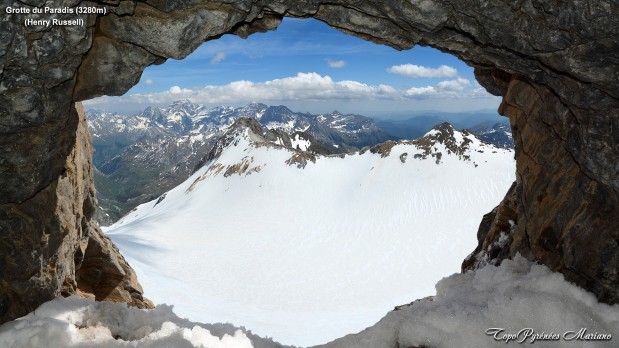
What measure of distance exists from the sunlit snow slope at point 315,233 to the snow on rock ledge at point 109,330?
1606 cm

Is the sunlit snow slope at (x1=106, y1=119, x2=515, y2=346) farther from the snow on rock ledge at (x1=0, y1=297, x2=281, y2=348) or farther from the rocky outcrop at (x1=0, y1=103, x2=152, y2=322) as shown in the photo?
the snow on rock ledge at (x1=0, y1=297, x2=281, y2=348)

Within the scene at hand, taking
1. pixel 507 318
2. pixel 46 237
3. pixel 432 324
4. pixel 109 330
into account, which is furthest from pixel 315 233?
pixel 46 237

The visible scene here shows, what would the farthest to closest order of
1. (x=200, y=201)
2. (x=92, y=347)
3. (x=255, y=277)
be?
(x=200, y=201)
(x=255, y=277)
(x=92, y=347)

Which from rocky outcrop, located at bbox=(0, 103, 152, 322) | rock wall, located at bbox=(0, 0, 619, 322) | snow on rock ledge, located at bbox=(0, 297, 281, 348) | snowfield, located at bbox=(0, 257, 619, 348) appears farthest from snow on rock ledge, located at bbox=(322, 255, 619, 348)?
rocky outcrop, located at bbox=(0, 103, 152, 322)

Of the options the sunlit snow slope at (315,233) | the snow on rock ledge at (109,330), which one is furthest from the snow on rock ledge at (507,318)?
the sunlit snow slope at (315,233)

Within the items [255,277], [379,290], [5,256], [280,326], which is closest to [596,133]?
[5,256]

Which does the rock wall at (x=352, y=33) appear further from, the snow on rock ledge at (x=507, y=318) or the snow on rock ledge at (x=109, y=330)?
the snow on rock ledge at (x=109, y=330)

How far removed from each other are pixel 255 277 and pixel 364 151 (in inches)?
1842

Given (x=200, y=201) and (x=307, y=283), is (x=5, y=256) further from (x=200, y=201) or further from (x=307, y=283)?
(x=200, y=201)

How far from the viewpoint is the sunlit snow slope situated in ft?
114

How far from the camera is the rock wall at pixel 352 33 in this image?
785 cm

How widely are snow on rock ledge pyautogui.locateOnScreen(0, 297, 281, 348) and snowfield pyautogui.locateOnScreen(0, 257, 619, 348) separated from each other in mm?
20

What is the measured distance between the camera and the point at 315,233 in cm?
6006

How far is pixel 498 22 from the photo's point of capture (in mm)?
8789
